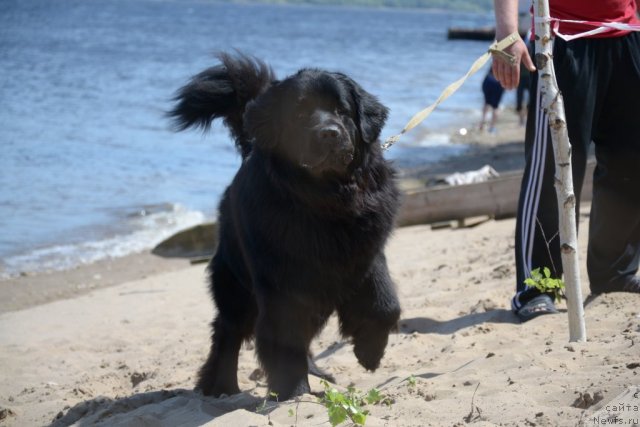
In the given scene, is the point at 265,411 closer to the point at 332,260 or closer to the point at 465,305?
the point at 332,260

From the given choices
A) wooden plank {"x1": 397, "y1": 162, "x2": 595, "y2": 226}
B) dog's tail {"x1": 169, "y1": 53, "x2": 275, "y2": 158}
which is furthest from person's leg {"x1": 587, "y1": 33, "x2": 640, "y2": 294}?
wooden plank {"x1": 397, "y1": 162, "x2": 595, "y2": 226}

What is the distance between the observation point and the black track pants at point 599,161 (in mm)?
→ 4180

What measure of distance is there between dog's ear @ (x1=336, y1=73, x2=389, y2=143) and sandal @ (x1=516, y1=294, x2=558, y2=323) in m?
1.36

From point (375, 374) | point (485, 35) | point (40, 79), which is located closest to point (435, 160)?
point (375, 374)

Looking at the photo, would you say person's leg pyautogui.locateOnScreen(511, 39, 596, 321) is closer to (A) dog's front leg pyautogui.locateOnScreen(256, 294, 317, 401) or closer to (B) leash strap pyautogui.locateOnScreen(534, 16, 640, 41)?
(B) leash strap pyautogui.locateOnScreen(534, 16, 640, 41)

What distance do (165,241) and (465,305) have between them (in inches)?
176

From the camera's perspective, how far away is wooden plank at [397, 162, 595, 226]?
7902mm

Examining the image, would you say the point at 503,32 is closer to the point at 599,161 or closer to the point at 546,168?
the point at 546,168

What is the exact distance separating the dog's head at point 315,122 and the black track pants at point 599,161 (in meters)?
0.94

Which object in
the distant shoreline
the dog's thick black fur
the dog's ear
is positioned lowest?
the distant shoreline

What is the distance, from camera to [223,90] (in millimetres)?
4531

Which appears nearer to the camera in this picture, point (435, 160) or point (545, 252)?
point (545, 252)

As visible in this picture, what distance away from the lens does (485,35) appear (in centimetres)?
5200

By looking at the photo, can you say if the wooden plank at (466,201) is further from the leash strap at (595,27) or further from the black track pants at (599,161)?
the leash strap at (595,27)
